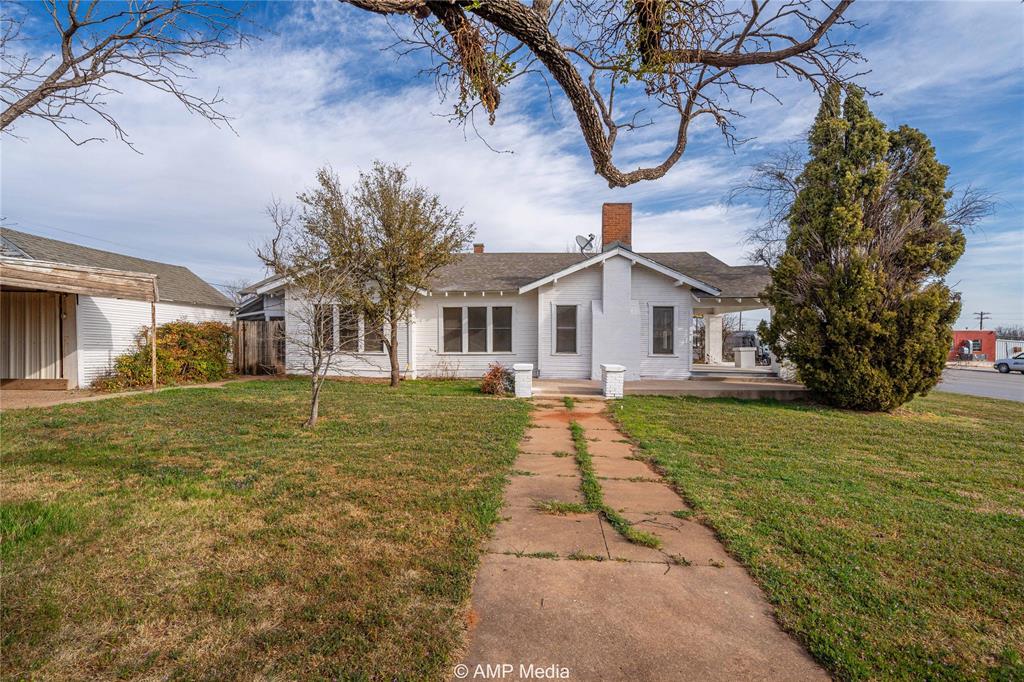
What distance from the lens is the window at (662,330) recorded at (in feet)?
48.0

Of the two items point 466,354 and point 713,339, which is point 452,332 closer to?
point 466,354

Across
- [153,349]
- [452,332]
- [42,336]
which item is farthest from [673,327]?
[42,336]

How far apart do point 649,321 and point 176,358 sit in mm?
14893

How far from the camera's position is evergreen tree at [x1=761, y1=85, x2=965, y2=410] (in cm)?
965

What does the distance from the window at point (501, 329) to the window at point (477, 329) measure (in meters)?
0.25

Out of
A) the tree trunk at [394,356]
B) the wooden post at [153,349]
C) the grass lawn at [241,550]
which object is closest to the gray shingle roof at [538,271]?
the tree trunk at [394,356]

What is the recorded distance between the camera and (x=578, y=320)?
14797 millimetres

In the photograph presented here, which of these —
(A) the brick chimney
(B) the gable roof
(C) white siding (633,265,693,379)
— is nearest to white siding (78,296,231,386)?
(B) the gable roof

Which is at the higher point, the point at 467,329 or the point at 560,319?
the point at 560,319

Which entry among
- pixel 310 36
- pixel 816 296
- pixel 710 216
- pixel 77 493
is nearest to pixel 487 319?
pixel 710 216

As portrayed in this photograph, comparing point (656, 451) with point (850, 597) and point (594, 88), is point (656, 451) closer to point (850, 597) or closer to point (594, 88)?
point (850, 597)

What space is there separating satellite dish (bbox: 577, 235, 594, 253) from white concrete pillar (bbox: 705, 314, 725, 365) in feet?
25.4

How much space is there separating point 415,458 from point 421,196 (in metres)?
8.96

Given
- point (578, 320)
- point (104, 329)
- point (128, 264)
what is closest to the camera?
point (104, 329)
